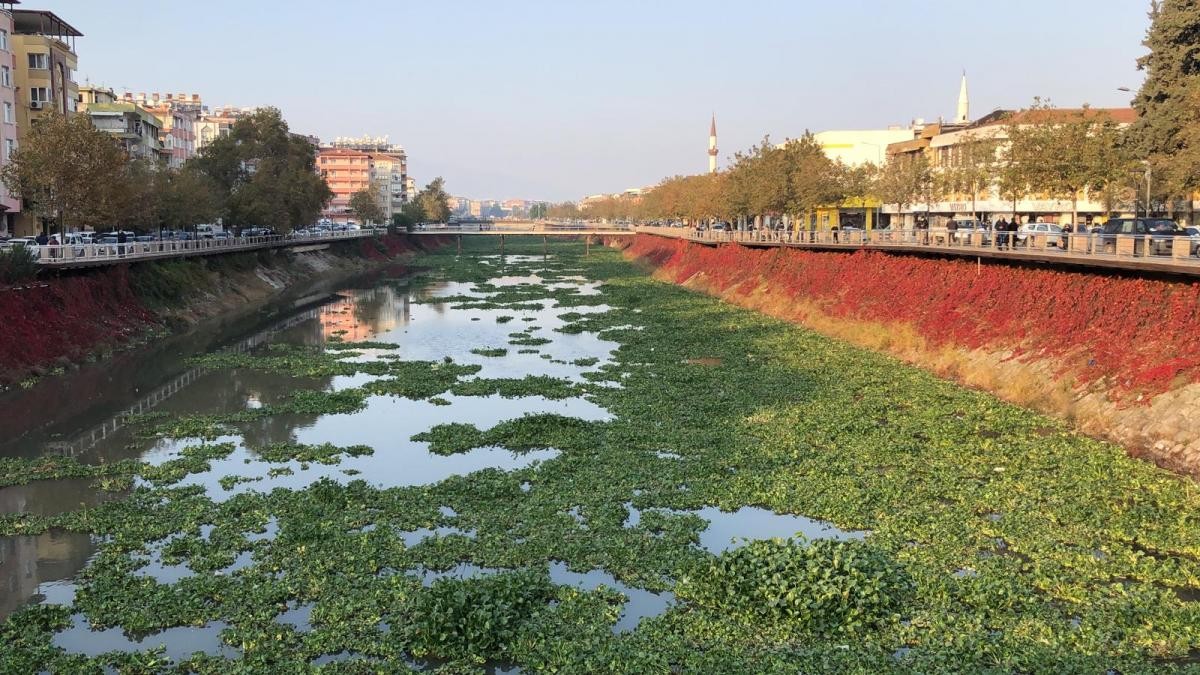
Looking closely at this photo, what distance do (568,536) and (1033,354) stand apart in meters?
23.9

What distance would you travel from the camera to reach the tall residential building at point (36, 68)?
2911 inches

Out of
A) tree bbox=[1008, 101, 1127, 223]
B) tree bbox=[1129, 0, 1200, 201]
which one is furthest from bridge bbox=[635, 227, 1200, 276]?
tree bbox=[1129, 0, 1200, 201]

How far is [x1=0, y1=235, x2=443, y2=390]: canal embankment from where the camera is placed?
4203 centimetres

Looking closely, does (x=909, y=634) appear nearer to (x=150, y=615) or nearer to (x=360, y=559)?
(x=360, y=559)

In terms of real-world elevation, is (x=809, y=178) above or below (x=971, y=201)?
above

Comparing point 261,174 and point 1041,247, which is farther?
point 261,174

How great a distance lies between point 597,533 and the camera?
21.1 meters

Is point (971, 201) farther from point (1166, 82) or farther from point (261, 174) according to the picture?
point (261, 174)

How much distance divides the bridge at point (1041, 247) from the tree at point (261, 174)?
165 feet

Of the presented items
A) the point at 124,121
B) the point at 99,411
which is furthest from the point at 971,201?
the point at 124,121

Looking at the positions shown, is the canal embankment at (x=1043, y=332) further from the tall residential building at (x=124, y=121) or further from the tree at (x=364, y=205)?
the tree at (x=364, y=205)

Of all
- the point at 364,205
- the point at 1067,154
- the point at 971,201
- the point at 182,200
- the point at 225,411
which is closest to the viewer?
the point at 225,411

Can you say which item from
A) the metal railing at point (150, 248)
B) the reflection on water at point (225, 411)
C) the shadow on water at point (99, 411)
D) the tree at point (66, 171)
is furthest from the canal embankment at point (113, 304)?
the tree at point (66, 171)

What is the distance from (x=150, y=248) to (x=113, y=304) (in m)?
10.6
